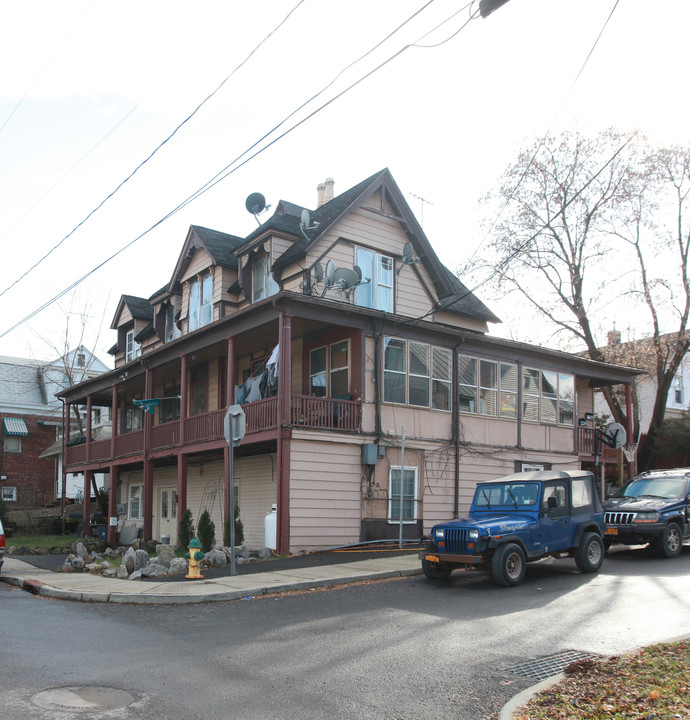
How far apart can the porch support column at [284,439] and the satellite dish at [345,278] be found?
8.61ft

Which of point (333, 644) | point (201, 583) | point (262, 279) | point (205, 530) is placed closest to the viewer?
point (333, 644)

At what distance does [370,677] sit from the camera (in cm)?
687

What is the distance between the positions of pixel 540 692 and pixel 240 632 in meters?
4.02

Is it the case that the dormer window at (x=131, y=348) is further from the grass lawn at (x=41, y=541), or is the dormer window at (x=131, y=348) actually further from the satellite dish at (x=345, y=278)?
the satellite dish at (x=345, y=278)

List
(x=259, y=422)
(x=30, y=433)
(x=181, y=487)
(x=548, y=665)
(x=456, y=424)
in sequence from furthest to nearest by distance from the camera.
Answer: (x=30, y=433) → (x=181, y=487) → (x=456, y=424) → (x=259, y=422) → (x=548, y=665)

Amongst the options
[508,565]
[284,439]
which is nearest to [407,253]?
[284,439]

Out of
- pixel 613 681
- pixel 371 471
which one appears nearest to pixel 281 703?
pixel 613 681

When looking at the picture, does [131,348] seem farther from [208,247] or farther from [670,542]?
[670,542]

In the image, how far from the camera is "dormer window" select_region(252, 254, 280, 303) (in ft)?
71.9

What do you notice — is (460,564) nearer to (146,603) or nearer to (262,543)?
(146,603)

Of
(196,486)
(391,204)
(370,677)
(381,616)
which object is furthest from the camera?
(196,486)

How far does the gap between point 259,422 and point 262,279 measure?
558 centimetres

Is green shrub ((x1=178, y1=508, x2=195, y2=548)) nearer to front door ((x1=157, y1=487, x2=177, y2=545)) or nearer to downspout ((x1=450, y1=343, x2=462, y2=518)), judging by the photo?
front door ((x1=157, y1=487, x2=177, y2=545))

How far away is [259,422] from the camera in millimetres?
18625
